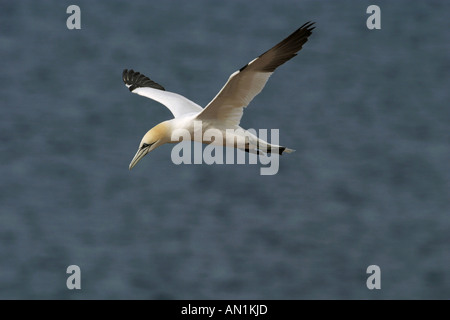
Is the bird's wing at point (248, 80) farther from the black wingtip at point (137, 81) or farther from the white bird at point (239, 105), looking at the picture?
the black wingtip at point (137, 81)

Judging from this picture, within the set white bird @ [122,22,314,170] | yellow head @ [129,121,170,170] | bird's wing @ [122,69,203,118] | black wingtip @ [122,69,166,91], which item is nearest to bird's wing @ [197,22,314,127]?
white bird @ [122,22,314,170]

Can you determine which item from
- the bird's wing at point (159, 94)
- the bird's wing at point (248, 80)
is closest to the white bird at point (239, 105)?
the bird's wing at point (248, 80)

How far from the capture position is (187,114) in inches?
527

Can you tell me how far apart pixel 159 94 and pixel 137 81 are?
135 cm

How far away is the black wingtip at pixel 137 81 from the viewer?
52.2 feet

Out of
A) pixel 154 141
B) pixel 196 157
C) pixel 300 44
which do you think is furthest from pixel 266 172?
pixel 300 44

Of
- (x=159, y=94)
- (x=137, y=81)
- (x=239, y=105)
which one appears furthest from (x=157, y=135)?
(x=137, y=81)

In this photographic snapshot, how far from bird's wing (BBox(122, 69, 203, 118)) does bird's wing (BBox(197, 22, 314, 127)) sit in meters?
1.40

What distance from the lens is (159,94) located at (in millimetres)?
14977

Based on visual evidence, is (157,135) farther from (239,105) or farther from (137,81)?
(137,81)

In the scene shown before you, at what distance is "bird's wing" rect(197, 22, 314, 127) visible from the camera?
1162cm

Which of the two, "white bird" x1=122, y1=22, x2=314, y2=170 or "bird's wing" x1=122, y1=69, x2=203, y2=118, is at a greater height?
"bird's wing" x1=122, y1=69, x2=203, y2=118

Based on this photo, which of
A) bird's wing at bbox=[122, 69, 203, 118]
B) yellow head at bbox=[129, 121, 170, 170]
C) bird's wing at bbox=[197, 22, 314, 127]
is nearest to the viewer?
bird's wing at bbox=[197, 22, 314, 127]

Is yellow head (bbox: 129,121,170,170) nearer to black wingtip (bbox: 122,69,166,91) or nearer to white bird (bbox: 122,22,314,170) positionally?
white bird (bbox: 122,22,314,170)
